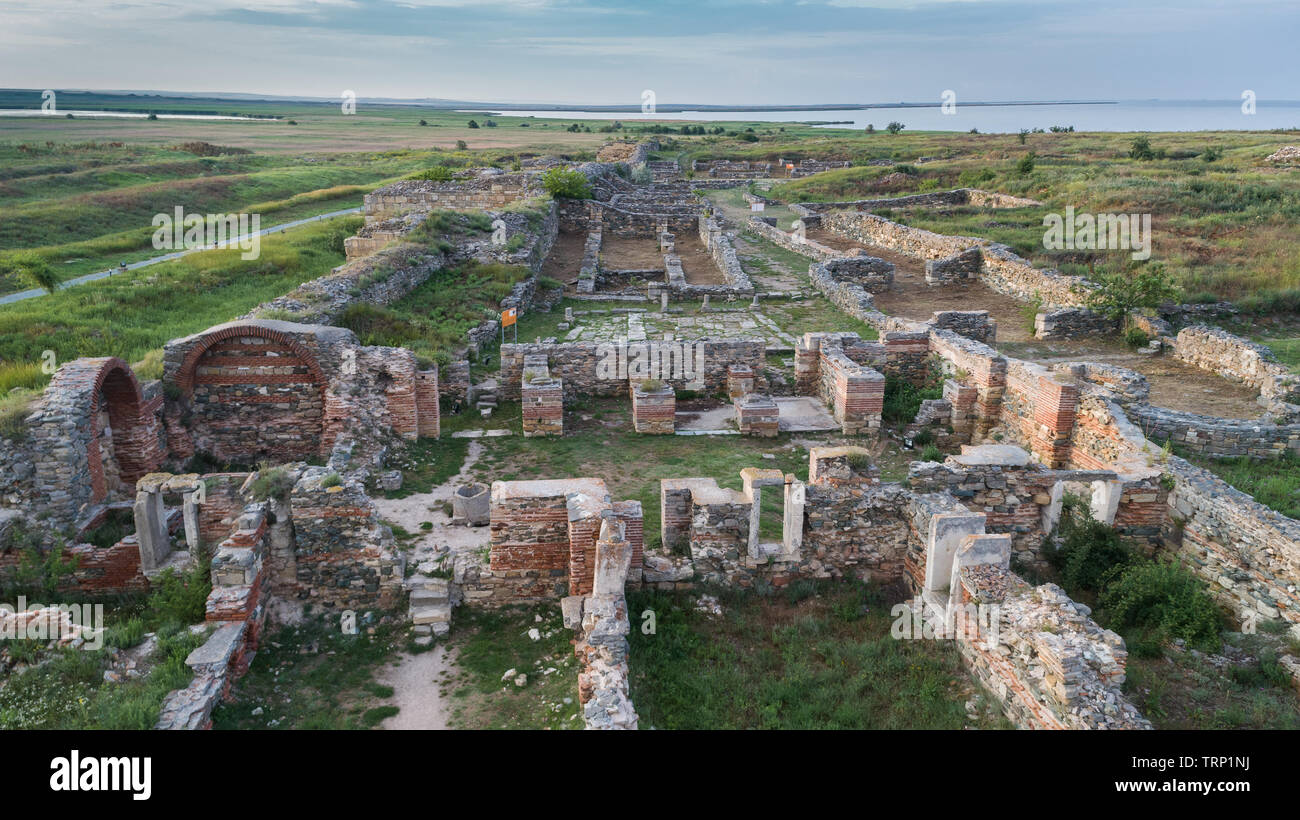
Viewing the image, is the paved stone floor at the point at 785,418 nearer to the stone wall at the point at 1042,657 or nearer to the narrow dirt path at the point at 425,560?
the narrow dirt path at the point at 425,560

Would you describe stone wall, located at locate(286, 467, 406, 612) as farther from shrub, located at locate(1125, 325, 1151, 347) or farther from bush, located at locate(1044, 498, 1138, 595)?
shrub, located at locate(1125, 325, 1151, 347)

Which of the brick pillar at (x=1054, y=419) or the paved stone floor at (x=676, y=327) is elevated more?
the paved stone floor at (x=676, y=327)

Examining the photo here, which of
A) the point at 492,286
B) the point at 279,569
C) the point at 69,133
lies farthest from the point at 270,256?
the point at 69,133

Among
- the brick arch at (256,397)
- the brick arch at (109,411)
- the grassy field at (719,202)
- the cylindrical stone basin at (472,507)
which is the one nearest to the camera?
the brick arch at (109,411)

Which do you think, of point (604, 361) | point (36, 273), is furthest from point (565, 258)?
point (36, 273)

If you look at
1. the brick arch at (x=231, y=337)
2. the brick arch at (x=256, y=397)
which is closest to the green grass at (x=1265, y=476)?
the brick arch at (x=256, y=397)
